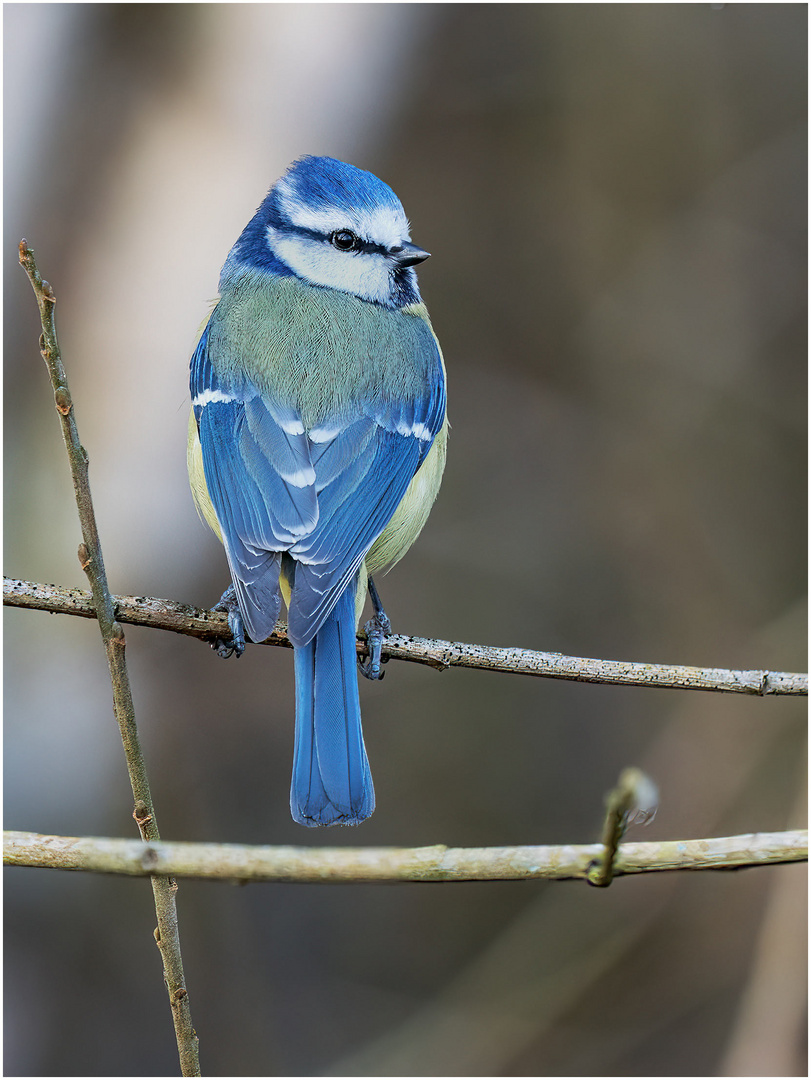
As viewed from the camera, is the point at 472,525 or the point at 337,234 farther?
the point at 472,525

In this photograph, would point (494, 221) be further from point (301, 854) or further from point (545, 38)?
point (301, 854)

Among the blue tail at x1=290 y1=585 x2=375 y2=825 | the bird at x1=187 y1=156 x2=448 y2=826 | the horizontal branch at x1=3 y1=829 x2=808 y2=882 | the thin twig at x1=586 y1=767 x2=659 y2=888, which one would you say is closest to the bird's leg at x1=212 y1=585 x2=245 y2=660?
the bird at x1=187 y1=156 x2=448 y2=826

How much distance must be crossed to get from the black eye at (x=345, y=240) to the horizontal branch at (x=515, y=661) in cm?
64

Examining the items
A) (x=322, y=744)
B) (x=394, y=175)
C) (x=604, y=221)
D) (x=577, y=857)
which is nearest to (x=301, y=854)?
(x=577, y=857)

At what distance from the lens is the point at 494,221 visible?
93.1 inches

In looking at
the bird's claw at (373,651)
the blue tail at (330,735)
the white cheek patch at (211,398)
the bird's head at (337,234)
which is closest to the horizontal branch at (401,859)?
the blue tail at (330,735)

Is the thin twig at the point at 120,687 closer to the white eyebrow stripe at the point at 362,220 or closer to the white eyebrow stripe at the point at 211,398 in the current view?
the white eyebrow stripe at the point at 211,398

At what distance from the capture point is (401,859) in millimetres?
703

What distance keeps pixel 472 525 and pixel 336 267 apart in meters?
1.00

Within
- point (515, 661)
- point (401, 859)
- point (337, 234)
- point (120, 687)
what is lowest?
point (401, 859)

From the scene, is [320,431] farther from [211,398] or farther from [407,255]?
[407,255]

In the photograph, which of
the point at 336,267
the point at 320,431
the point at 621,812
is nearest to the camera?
the point at 621,812

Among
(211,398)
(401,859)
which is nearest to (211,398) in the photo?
(211,398)

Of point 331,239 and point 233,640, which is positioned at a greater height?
point 331,239
